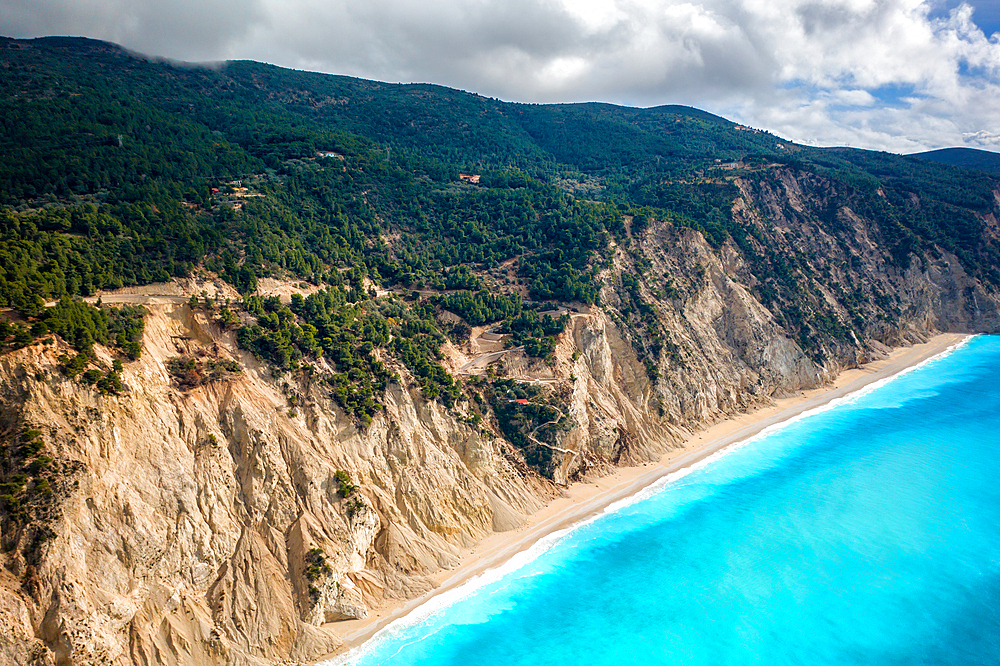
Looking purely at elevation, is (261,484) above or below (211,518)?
above

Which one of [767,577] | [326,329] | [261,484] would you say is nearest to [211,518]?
[261,484]

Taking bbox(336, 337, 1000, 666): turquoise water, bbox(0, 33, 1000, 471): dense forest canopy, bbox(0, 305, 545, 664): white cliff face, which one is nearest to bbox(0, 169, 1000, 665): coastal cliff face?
bbox(0, 305, 545, 664): white cliff face

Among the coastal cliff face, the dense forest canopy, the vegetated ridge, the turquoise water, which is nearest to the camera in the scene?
the coastal cliff face

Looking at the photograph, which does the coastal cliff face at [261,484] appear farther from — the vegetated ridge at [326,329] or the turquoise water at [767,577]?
the turquoise water at [767,577]

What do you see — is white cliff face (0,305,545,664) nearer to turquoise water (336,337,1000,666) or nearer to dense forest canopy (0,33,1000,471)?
dense forest canopy (0,33,1000,471)

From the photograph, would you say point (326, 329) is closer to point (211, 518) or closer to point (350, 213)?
point (211, 518)

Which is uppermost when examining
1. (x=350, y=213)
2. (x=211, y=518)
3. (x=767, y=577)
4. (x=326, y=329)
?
(x=350, y=213)

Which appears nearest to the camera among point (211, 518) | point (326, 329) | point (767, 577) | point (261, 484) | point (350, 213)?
point (211, 518)
